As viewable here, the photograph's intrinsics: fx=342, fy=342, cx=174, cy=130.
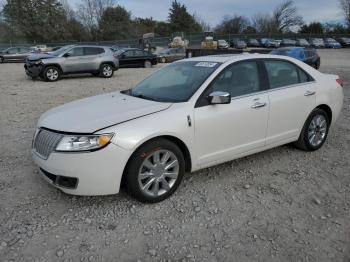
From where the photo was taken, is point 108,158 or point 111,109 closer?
point 108,158

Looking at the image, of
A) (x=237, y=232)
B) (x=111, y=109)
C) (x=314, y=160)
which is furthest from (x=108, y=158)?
(x=314, y=160)

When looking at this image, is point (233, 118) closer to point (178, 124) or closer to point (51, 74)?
point (178, 124)

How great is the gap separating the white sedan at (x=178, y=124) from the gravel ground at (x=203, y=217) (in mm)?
310

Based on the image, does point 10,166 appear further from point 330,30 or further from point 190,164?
point 330,30

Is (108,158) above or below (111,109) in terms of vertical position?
below

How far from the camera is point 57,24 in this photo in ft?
194

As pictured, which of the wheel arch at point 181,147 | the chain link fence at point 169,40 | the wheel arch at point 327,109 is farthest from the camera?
the chain link fence at point 169,40

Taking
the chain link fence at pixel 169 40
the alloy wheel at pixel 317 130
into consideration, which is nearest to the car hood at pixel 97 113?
the alloy wheel at pixel 317 130

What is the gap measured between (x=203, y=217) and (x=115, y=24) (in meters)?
63.9

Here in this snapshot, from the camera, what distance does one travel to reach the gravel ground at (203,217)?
301 cm

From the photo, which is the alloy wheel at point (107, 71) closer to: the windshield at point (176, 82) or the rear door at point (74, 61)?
the rear door at point (74, 61)

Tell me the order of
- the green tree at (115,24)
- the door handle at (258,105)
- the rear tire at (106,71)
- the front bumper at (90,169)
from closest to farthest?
the front bumper at (90,169) → the door handle at (258,105) → the rear tire at (106,71) → the green tree at (115,24)

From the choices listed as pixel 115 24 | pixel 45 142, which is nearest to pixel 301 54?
pixel 45 142

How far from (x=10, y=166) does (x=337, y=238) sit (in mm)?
4198
